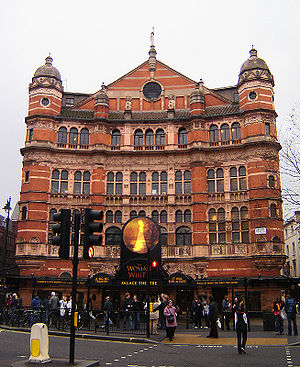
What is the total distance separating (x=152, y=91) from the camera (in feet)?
143

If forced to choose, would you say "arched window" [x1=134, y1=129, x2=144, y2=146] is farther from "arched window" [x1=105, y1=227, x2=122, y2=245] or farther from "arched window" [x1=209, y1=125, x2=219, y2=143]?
"arched window" [x1=105, y1=227, x2=122, y2=245]

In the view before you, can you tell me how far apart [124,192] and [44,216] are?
7.71 metres

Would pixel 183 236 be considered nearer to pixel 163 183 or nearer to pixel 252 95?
pixel 163 183

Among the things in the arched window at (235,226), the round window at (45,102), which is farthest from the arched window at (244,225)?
the round window at (45,102)

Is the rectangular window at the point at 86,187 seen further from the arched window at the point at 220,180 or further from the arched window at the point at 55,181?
the arched window at the point at 220,180

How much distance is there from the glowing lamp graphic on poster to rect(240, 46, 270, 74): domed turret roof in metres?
18.9

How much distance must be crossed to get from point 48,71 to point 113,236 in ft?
58.3

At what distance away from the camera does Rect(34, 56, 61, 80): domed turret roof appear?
4188 cm

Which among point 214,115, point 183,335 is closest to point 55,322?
point 183,335

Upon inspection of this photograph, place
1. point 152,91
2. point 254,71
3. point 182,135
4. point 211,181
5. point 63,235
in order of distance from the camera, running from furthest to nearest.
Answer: point 152,91 → point 182,135 → point 254,71 → point 211,181 → point 63,235

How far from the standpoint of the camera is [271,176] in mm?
37750

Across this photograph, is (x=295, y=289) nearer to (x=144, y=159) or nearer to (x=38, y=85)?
(x=144, y=159)

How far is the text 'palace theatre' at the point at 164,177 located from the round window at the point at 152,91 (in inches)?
4.5

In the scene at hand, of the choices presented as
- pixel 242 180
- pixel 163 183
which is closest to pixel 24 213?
pixel 163 183
